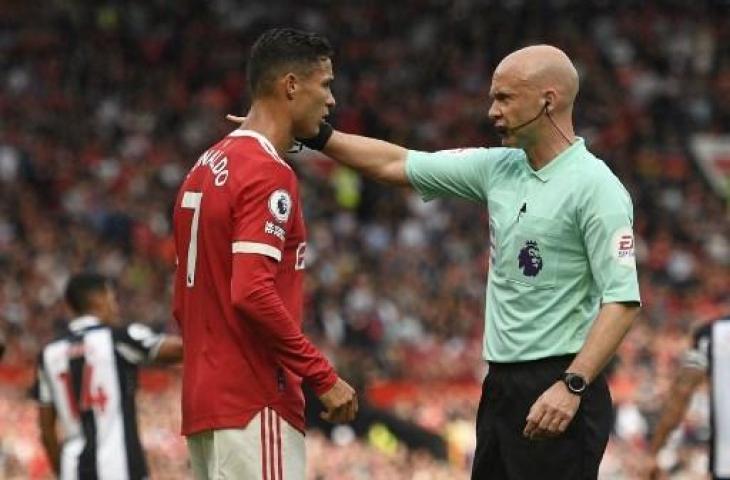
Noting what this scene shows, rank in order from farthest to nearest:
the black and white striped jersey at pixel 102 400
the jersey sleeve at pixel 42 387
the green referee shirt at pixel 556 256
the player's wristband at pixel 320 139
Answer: the jersey sleeve at pixel 42 387, the black and white striped jersey at pixel 102 400, the player's wristband at pixel 320 139, the green referee shirt at pixel 556 256

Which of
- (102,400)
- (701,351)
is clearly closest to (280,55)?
(102,400)

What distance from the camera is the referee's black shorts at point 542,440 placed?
5.90 metres

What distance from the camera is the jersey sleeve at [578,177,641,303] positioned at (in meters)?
5.70

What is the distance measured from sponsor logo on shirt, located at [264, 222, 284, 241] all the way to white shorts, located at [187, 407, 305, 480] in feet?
1.83

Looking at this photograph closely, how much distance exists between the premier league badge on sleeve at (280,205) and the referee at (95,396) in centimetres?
235

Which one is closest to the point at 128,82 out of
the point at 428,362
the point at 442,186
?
the point at 428,362

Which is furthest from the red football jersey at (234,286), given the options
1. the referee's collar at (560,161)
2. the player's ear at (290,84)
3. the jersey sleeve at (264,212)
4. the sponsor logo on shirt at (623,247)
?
the sponsor logo on shirt at (623,247)

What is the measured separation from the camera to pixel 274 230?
5688 mm

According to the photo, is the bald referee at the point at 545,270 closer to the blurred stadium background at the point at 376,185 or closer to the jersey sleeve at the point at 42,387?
the jersey sleeve at the point at 42,387

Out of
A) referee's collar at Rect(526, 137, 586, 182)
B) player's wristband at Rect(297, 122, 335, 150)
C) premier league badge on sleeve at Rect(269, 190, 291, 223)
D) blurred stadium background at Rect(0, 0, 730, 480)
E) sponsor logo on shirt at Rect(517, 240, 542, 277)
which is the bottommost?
blurred stadium background at Rect(0, 0, 730, 480)

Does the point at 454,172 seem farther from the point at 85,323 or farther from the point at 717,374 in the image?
the point at 85,323

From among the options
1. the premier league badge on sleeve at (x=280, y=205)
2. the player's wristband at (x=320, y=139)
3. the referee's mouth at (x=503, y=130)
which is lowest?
the premier league badge on sleeve at (x=280, y=205)

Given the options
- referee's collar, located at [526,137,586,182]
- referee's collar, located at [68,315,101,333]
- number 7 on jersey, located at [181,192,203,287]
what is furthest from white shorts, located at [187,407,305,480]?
referee's collar, located at [68,315,101,333]

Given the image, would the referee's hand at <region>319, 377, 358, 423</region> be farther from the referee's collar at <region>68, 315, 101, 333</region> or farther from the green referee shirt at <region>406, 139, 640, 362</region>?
the referee's collar at <region>68, 315, 101, 333</region>
